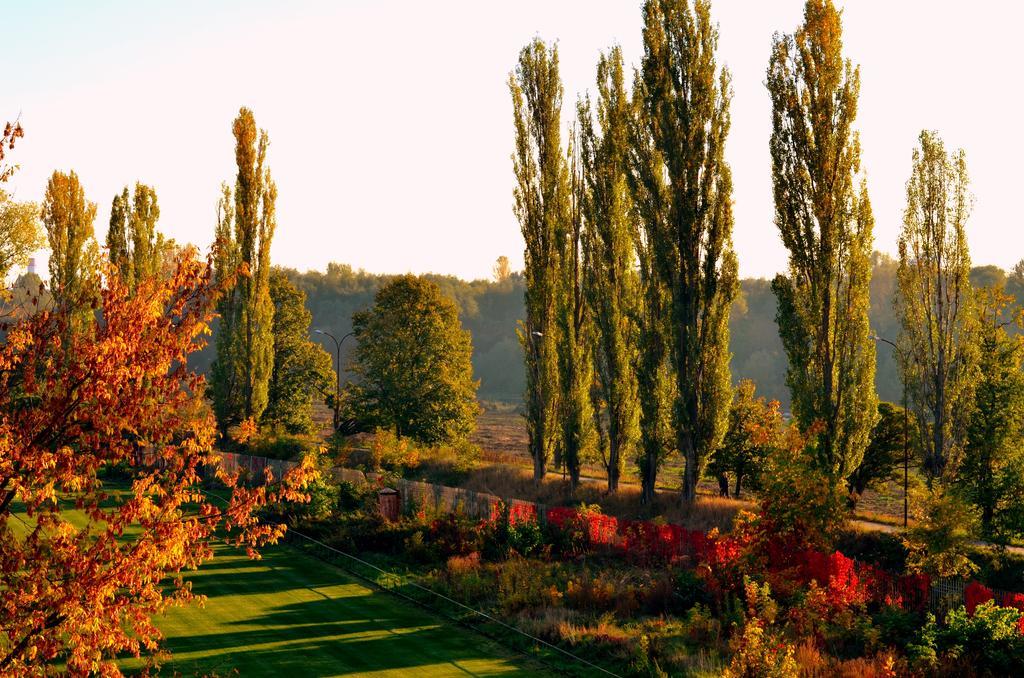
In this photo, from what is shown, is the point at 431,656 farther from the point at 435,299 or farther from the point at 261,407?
the point at 435,299

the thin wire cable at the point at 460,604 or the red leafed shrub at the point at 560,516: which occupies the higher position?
the red leafed shrub at the point at 560,516

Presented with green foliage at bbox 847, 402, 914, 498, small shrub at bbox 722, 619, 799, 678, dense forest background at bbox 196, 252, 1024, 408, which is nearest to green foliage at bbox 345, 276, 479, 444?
green foliage at bbox 847, 402, 914, 498

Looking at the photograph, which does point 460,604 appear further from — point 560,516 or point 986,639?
point 986,639

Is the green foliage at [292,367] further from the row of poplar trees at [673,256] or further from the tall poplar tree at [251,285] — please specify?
the row of poplar trees at [673,256]

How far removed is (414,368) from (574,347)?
1882cm

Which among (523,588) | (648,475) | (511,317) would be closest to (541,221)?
(648,475)

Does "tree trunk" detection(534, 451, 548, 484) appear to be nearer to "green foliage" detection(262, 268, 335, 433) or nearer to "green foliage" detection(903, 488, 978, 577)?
"green foliage" detection(903, 488, 978, 577)

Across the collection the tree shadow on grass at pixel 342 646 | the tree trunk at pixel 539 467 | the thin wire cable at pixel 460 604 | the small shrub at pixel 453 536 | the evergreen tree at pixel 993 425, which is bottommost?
the tree shadow on grass at pixel 342 646

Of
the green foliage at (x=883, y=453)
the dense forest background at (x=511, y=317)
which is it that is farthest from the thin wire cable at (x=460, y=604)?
the dense forest background at (x=511, y=317)

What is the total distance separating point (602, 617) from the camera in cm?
2434

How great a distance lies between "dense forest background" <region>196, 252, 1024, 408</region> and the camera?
419ft

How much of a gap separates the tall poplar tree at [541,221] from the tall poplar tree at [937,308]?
636 inches

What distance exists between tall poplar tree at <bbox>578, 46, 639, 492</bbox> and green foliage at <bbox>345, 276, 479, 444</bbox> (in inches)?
733

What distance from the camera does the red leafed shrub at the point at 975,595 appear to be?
23.5 metres
